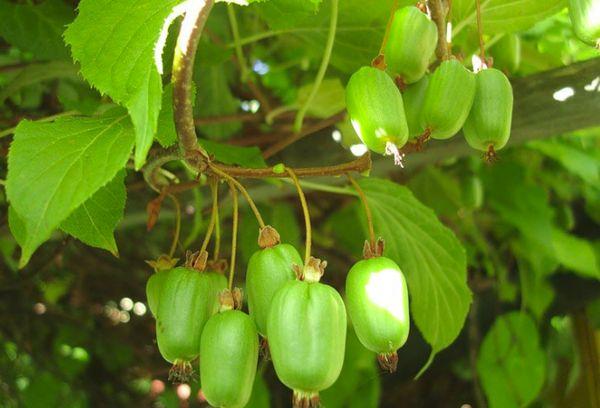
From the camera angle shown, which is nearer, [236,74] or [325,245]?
[236,74]

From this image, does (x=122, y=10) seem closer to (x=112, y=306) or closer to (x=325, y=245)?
(x=325, y=245)

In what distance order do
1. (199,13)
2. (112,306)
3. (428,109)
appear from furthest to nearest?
(112,306), (428,109), (199,13)

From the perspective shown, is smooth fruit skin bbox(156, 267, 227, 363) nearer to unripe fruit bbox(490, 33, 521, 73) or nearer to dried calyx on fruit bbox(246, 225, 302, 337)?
dried calyx on fruit bbox(246, 225, 302, 337)

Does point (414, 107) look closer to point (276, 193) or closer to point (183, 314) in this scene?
point (183, 314)

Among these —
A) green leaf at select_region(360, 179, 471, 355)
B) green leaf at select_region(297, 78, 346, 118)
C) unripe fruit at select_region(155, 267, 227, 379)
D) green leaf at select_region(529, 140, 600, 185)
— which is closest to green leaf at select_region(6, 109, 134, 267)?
unripe fruit at select_region(155, 267, 227, 379)

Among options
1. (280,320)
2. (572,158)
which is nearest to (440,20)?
(280,320)

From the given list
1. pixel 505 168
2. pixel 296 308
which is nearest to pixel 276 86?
pixel 505 168

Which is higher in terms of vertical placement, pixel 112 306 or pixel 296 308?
pixel 296 308
